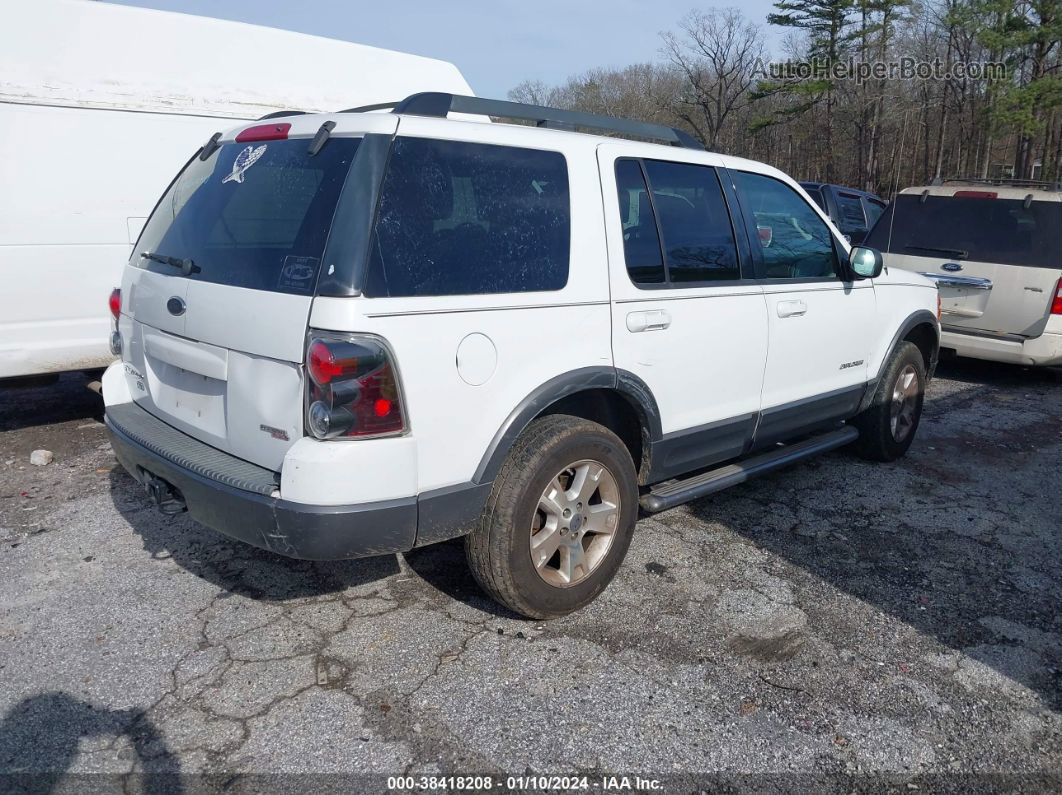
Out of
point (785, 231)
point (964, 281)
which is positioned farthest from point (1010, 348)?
point (785, 231)

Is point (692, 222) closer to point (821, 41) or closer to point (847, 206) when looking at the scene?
point (847, 206)

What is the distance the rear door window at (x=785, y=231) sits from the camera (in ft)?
13.9

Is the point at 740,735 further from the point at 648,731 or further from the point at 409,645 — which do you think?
the point at 409,645

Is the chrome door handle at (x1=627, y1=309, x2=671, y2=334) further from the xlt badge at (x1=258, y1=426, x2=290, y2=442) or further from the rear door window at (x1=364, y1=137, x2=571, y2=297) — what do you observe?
the xlt badge at (x1=258, y1=426, x2=290, y2=442)

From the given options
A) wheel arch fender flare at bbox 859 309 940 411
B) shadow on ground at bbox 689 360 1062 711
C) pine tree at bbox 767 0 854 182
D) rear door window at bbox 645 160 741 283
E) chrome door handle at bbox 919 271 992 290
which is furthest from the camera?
pine tree at bbox 767 0 854 182

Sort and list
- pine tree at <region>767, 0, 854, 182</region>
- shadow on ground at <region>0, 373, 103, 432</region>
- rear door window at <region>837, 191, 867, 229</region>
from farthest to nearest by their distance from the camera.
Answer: pine tree at <region>767, 0, 854, 182</region>, rear door window at <region>837, 191, 867, 229</region>, shadow on ground at <region>0, 373, 103, 432</region>

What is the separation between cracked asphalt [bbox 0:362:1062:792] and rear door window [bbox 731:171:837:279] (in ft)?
4.50

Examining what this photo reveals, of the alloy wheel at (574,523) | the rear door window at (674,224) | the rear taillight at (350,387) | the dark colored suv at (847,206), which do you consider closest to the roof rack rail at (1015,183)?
the dark colored suv at (847,206)

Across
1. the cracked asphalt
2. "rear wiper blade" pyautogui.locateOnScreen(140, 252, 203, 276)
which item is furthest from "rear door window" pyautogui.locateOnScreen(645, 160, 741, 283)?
"rear wiper blade" pyautogui.locateOnScreen(140, 252, 203, 276)

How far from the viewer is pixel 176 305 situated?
317 cm

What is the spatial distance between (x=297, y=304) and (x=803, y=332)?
Result: 9.22ft

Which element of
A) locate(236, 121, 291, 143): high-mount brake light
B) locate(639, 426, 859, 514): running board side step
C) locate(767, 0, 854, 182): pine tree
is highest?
locate(767, 0, 854, 182): pine tree

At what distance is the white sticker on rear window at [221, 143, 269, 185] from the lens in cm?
323

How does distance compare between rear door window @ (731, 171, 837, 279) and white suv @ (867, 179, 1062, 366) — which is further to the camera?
white suv @ (867, 179, 1062, 366)
